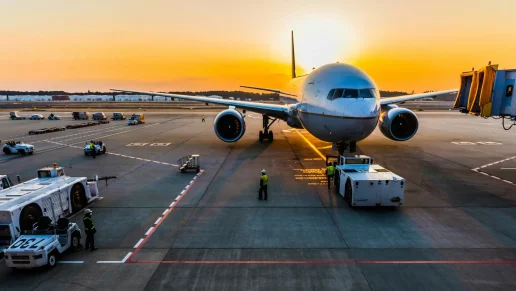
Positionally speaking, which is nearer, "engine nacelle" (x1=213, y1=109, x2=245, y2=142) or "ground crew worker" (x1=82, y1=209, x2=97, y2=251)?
"ground crew worker" (x1=82, y1=209, x2=97, y2=251)

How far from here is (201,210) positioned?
538 inches

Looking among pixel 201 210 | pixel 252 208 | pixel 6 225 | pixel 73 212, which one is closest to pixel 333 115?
pixel 252 208

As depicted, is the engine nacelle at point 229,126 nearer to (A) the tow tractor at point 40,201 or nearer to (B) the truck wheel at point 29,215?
(A) the tow tractor at point 40,201

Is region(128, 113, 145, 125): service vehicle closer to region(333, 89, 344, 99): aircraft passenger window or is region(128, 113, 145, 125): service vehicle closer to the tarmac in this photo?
the tarmac

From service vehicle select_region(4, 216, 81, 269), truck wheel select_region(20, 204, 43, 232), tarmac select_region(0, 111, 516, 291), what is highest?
truck wheel select_region(20, 204, 43, 232)

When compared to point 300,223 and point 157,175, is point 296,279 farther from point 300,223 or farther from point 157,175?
point 157,175

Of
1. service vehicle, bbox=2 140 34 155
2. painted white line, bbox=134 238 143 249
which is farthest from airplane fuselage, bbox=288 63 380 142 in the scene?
service vehicle, bbox=2 140 34 155

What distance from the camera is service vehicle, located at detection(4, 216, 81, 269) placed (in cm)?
878

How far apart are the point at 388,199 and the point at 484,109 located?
35.0 feet

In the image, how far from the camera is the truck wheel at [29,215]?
412 inches

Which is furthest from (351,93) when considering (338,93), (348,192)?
(348,192)

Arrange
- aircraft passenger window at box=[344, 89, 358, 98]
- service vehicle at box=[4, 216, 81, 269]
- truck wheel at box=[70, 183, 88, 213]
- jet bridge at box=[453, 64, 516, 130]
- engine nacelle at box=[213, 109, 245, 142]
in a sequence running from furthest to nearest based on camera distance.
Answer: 1. engine nacelle at box=[213, 109, 245, 142]
2. jet bridge at box=[453, 64, 516, 130]
3. aircraft passenger window at box=[344, 89, 358, 98]
4. truck wheel at box=[70, 183, 88, 213]
5. service vehicle at box=[4, 216, 81, 269]

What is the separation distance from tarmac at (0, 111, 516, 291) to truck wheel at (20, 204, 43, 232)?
180 centimetres

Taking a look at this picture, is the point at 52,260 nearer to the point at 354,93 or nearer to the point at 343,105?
the point at 343,105
